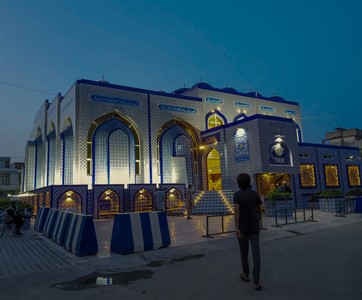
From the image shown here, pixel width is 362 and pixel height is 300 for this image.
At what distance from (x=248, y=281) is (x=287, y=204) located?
11204 mm

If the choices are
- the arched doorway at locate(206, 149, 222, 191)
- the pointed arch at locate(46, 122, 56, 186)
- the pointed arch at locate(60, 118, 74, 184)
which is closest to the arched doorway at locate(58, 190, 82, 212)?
the pointed arch at locate(60, 118, 74, 184)

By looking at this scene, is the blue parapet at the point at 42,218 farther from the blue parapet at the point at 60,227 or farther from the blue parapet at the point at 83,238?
the blue parapet at the point at 83,238

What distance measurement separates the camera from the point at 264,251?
21.2 feet

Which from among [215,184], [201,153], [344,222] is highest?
[201,153]

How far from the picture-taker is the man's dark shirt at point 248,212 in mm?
4113

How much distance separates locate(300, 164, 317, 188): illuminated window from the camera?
2098 cm

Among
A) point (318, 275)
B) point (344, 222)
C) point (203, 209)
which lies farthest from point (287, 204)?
point (318, 275)

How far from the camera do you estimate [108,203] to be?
16703mm

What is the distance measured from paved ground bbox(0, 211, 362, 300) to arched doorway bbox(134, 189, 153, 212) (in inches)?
372

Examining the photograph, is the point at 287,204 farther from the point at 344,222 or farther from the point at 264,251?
the point at 264,251

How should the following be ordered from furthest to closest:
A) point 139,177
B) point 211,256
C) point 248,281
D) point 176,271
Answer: point 139,177 → point 211,256 → point 176,271 → point 248,281

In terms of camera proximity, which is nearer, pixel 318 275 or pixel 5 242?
pixel 318 275

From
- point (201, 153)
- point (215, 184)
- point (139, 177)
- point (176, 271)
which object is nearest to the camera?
point (176, 271)

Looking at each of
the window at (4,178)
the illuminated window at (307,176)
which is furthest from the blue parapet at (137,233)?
the window at (4,178)
